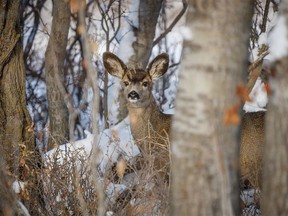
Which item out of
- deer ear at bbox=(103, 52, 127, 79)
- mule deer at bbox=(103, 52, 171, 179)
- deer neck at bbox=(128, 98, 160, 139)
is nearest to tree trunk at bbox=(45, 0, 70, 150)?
deer ear at bbox=(103, 52, 127, 79)

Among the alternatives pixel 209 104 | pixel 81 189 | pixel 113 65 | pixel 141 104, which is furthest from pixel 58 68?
pixel 209 104

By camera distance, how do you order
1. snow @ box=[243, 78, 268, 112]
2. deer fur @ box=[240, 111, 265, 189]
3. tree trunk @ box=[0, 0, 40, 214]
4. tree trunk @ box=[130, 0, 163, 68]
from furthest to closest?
tree trunk @ box=[130, 0, 163, 68]
snow @ box=[243, 78, 268, 112]
deer fur @ box=[240, 111, 265, 189]
tree trunk @ box=[0, 0, 40, 214]

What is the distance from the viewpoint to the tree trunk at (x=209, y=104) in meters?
3.84

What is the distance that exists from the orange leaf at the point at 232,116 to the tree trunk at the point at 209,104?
3 cm

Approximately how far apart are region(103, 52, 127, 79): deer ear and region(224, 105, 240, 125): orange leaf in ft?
15.0

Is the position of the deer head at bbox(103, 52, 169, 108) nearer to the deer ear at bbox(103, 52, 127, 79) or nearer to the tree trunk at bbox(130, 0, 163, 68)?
the deer ear at bbox(103, 52, 127, 79)

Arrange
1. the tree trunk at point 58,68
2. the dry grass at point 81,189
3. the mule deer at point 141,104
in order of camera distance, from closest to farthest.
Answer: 1. the dry grass at point 81,189
2. the mule deer at point 141,104
3. the tree trunk at point 58,68

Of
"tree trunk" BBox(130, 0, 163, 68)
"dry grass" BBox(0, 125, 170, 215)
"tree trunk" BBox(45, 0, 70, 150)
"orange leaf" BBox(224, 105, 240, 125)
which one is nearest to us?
"orange leaf" BBox(224, 105, 240, 125)

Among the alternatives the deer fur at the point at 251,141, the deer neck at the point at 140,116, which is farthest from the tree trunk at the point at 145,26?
the deer fur at the point at 251,141

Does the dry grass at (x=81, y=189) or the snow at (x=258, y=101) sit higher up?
the snow at (x=258, y=101)

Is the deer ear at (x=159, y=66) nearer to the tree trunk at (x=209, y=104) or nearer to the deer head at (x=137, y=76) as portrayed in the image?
the deer head at (x=137, y=76)

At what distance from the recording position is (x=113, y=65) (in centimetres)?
845

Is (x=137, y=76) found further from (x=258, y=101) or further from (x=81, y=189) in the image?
(x=81, y=189)

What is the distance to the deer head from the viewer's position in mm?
8133
